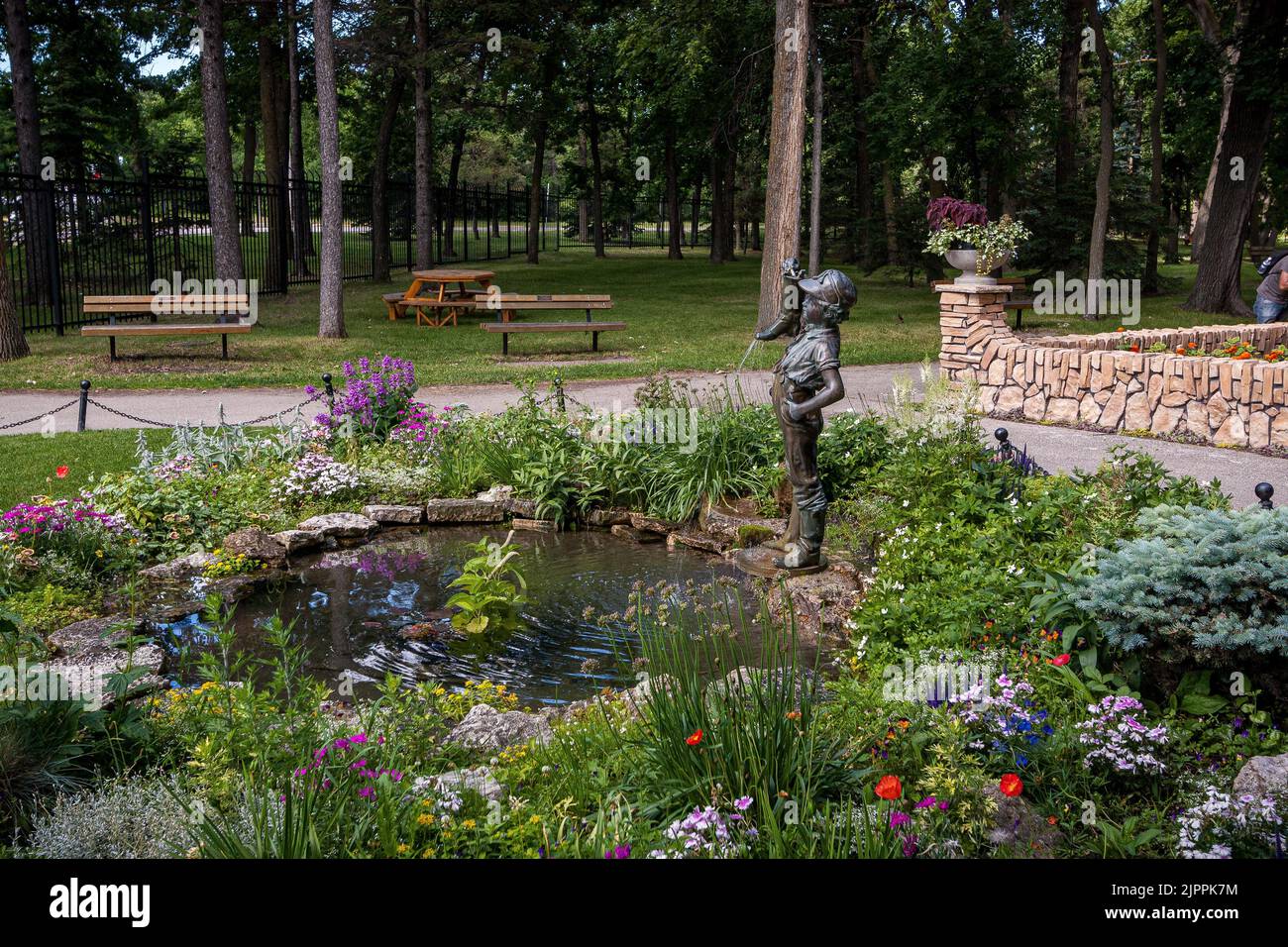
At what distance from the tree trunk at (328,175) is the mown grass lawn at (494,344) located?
0.51m

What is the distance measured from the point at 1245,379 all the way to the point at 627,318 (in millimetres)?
12913

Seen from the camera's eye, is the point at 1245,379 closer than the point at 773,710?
No

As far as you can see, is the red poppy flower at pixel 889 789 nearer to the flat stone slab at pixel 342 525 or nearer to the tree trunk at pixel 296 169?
the flat stone slab at pixel 342 525

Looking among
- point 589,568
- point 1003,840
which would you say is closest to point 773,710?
point 1003,840

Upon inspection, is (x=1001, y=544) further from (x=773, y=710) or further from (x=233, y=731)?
(x=233, y=731)

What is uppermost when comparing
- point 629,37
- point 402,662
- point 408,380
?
point 629,37

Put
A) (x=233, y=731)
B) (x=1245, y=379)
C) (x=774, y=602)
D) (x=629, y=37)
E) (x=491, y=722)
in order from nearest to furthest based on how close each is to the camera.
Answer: (x=233, y=731) → (x=491, y=722) → (x=774, y=602) → (x=1245, y=379) → (x=629, y=37)

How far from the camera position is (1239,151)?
1958 centimetres

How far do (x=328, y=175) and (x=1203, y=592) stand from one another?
1577cm

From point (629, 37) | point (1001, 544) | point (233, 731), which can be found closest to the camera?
point (233, 731)

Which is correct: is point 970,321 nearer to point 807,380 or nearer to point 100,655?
point 807,380

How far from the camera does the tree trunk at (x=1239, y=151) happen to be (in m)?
18.4

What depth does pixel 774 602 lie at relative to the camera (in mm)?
6531

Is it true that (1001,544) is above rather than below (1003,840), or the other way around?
above
